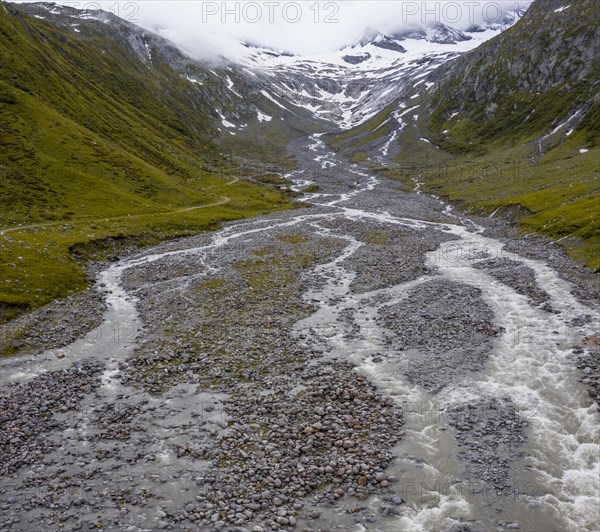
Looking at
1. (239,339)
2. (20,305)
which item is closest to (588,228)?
(239,339)

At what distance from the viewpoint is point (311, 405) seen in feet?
80.0

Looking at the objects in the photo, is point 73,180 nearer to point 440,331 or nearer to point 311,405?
point 440,331

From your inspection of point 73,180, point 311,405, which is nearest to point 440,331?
point 311,405

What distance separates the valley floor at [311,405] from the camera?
1742cm

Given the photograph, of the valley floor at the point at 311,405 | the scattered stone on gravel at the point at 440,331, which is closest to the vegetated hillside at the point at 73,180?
the valley floor at the point at 311,405

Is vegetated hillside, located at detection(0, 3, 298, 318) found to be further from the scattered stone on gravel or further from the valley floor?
the scattered stone on gravel

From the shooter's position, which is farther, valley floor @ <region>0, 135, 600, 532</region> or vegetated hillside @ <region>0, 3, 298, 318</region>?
vegetated hillside @ <region>0, 3, 298, 318</region>

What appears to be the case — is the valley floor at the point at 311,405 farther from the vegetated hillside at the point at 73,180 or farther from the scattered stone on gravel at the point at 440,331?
the vegetated hillside at the point at 73,180

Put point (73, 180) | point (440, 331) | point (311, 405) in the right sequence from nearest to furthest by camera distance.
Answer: point (311, 405), point (440, 331), point (73, 180)

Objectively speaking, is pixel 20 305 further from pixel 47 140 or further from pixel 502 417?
pixel 47 140

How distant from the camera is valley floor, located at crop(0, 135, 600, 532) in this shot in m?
17.4

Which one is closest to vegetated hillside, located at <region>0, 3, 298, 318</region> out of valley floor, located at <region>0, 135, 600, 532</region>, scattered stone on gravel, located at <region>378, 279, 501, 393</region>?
valley floor, located at <region>0, 135, 600, 532</region>

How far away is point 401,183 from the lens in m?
164

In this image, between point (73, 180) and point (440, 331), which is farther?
point (73, 180)
